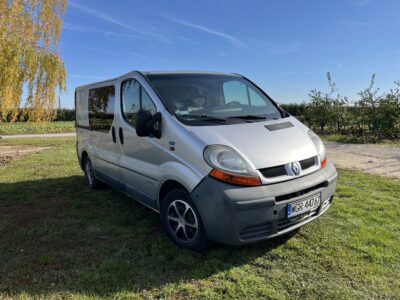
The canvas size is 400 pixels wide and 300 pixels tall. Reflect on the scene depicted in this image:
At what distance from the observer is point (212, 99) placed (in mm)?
4004

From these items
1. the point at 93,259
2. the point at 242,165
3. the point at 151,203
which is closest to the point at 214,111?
the point at 242,165

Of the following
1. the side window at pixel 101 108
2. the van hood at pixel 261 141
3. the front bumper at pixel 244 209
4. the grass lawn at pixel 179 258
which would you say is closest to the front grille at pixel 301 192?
the front bumper at pixel 244 209

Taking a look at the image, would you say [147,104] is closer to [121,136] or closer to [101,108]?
[121,136]

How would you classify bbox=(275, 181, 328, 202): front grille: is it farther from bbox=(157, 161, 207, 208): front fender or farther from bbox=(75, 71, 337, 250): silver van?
bbox=(157, 161, 207, 208): front fender

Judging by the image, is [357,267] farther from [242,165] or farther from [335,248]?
[242,165]

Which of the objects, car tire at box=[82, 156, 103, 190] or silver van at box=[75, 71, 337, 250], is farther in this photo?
car tire at box=[82, 156, 103, 190]

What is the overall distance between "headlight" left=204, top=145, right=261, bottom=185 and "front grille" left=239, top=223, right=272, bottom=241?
41 centimetres

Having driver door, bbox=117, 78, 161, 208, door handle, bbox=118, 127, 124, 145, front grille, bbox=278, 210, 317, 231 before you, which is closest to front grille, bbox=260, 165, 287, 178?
front grille, bbox=278, 210, 317, 231

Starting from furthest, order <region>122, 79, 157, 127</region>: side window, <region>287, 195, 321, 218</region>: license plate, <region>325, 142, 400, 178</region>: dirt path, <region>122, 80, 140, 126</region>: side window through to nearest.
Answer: <region>325, 142, 400, 178</region>: dirt path, <region>122, 80, 140, 126</region>: side window, <region>122, 79, 157, 127</region>: side window, <region>287, 195, 321, 218</region>: license plate

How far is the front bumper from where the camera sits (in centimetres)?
279

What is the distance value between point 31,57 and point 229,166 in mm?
8999

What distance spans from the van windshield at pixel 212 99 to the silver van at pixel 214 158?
0.04 ft

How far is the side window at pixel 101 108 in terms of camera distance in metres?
4.70

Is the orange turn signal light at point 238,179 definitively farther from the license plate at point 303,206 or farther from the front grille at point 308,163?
the front grille at point 308,163
